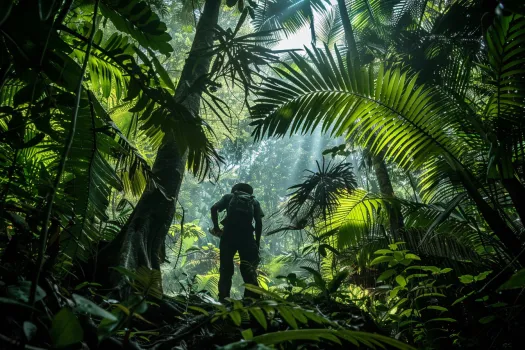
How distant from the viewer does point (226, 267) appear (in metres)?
4.29

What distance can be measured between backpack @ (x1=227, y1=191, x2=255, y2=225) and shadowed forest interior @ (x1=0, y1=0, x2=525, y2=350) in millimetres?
14

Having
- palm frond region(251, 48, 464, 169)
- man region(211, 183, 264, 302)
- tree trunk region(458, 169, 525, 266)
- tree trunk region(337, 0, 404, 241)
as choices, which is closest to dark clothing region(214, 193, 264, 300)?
man region(211, 183, 264, 302)

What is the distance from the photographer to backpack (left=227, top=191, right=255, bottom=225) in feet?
14.8

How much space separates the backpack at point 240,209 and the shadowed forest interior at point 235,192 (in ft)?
0.05

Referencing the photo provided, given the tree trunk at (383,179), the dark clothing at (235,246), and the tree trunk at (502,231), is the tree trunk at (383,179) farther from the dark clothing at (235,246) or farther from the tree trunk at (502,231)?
the dark clothing at (235,246)

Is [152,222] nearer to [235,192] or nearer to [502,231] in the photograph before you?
[235,192]

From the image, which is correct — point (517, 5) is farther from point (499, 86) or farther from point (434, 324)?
point (434, 324)

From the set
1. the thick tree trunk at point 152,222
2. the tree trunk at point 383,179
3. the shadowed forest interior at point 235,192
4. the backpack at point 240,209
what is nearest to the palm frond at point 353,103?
the shadowed forest interior at point 235,192

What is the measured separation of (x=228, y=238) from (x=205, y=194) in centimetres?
2671

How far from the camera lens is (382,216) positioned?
3246 mm

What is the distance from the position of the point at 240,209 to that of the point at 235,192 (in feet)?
0.85

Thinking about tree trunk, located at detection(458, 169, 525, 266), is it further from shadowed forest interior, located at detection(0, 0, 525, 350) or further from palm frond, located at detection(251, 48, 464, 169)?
palm frond, located at detection(251, 48, 464, 169)

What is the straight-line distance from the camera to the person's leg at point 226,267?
414 cm

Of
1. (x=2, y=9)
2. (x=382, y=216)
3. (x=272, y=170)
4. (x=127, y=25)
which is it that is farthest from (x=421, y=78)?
(x=272, y=170)
